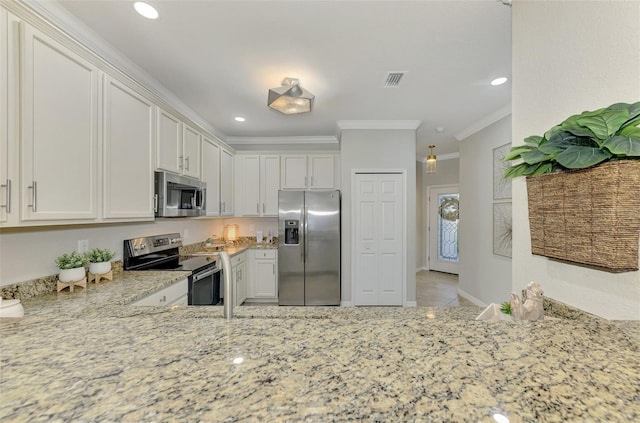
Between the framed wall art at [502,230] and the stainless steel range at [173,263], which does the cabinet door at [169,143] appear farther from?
the framed wall art at [502,230]

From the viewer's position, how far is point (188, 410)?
1.28 feet

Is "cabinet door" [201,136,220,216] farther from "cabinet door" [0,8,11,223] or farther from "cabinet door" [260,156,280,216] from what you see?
"cabinet door" [0,8,11,223]

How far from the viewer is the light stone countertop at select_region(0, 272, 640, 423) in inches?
15.5

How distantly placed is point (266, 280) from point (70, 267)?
2391mm

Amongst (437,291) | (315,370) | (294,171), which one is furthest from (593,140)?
(437,291)

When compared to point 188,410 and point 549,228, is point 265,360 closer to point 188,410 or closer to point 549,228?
point 188,410

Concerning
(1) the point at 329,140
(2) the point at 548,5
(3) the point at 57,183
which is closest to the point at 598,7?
(2) the point at 548,5

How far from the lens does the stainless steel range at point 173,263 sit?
2412mm

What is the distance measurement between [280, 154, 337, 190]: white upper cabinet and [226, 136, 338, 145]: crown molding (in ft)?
1.42

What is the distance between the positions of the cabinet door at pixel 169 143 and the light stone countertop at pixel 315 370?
6.51 feet

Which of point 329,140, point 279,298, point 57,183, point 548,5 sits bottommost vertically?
point 279,298

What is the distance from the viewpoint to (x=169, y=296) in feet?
6.82

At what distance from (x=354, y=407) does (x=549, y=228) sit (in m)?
1.04

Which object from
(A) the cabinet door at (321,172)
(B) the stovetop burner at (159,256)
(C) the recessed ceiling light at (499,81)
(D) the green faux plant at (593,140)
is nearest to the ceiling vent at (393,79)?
(C) the recessed ceiling light at (499,81)
